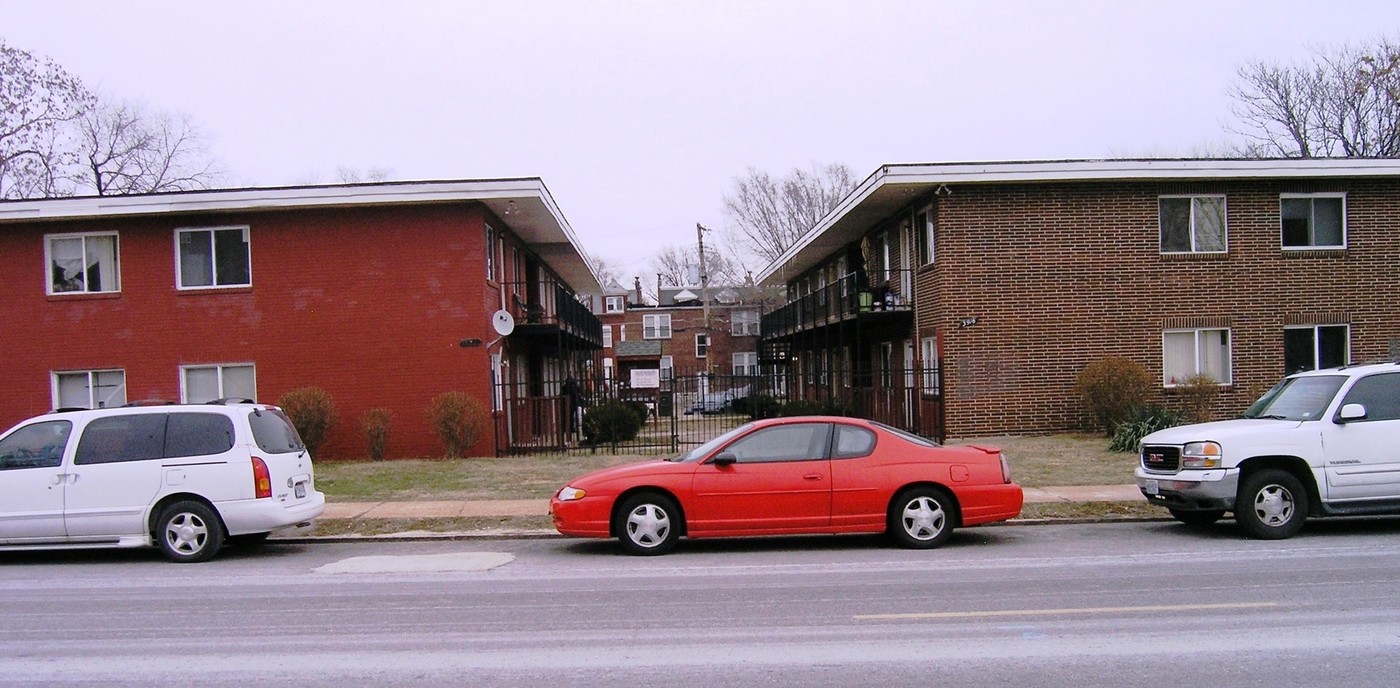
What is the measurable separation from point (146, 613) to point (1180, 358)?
795 inches

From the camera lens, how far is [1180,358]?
73.0ft

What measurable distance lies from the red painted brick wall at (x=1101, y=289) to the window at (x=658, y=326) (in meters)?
46.0

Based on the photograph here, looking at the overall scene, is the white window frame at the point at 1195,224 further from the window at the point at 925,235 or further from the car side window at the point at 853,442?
the car side window at the point at 853,442

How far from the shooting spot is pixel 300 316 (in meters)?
21.8

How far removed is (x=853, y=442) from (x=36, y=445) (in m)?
8.16

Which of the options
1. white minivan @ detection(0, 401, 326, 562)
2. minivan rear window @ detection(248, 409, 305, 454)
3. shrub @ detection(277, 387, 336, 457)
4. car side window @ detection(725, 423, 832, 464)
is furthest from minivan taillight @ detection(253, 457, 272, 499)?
shrub @ detection(277, 387, 336, 457)

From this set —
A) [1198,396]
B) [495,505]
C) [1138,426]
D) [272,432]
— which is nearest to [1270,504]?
[1138,426]

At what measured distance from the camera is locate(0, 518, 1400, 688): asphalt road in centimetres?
610

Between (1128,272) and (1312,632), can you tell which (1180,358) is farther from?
(1312,632)

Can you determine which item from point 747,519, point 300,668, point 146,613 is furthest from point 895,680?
point 146,613

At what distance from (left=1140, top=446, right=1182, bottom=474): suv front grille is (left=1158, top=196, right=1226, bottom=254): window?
12.1 meters

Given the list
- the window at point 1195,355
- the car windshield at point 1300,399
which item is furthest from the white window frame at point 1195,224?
the car windshield at point 1300,399

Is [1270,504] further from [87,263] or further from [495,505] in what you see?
[87,263]

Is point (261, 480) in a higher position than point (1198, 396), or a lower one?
higher
